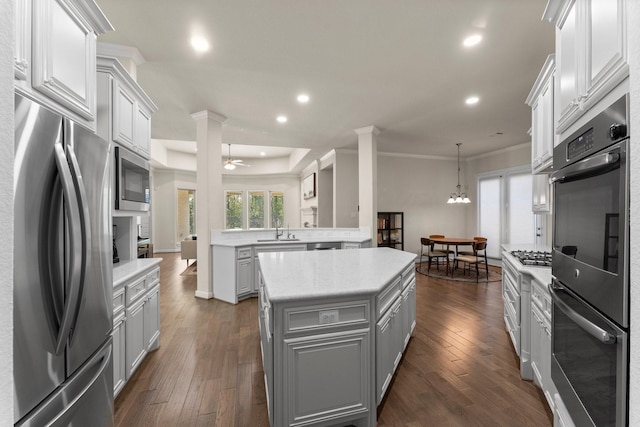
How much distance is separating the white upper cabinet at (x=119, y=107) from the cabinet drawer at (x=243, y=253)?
6.47ft

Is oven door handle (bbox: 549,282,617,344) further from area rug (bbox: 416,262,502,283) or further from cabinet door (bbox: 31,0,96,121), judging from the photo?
area rug (bbox: 416,262,502,283)

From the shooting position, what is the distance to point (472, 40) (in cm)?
258

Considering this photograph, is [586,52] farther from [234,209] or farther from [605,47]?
[234,209]

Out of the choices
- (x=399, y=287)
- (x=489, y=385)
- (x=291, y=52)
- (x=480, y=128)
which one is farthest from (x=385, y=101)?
(x=489, y=385)

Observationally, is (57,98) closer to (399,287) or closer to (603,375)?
(399,287)

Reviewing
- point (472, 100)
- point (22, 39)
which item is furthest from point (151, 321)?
point (472, 100)

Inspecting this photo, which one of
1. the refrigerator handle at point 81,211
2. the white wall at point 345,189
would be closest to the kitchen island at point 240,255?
the white wall at point 345,189

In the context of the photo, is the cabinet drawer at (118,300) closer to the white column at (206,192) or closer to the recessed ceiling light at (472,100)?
the white column at (206,192)

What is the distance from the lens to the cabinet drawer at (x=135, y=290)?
206cm

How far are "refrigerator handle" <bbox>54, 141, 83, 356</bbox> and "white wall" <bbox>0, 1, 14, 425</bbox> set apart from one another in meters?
0.47

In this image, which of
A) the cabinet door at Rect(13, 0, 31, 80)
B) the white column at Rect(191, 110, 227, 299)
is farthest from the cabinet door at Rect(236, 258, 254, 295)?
the cabinet door at Rect(13, 0, 31, 80)

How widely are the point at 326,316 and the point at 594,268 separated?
1147 mm

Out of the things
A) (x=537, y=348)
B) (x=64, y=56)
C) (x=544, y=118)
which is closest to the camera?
(x=64, y=56)

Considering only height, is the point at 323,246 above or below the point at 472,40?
below
